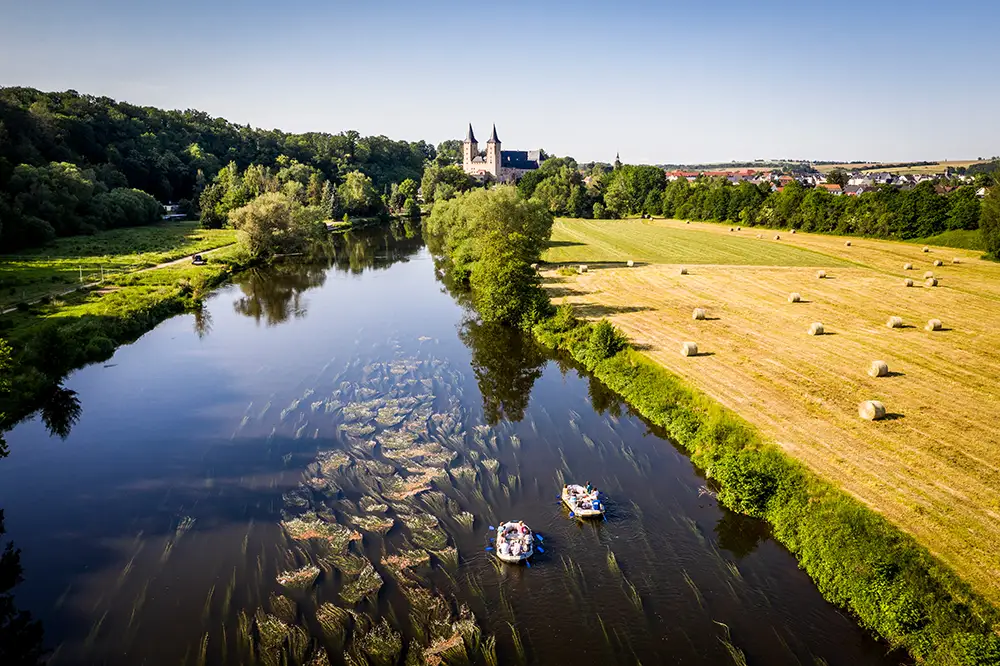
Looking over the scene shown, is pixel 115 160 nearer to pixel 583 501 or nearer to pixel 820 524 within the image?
pixel 583 501

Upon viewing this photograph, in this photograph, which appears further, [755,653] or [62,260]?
[62,260]

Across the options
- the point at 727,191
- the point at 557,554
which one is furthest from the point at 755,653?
the point at 727,191

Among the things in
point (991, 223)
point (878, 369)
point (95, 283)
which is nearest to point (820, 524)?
point (878, 369)

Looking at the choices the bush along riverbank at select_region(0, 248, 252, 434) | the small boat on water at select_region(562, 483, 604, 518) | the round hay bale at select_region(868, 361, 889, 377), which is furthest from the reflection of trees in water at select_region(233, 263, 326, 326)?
the round hay bale at select_region(868, 361, 889, 377)

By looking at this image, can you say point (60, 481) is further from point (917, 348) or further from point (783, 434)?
point (917, 348)

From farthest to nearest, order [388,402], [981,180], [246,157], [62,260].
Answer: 1. [246,157]
2. [981,180]
3. [62,260]
4. [388,402]

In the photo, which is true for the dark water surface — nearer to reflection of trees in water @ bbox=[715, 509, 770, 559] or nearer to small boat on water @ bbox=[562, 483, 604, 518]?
reflection of trees in water @ bbox=[715, 509, 770, 559]
